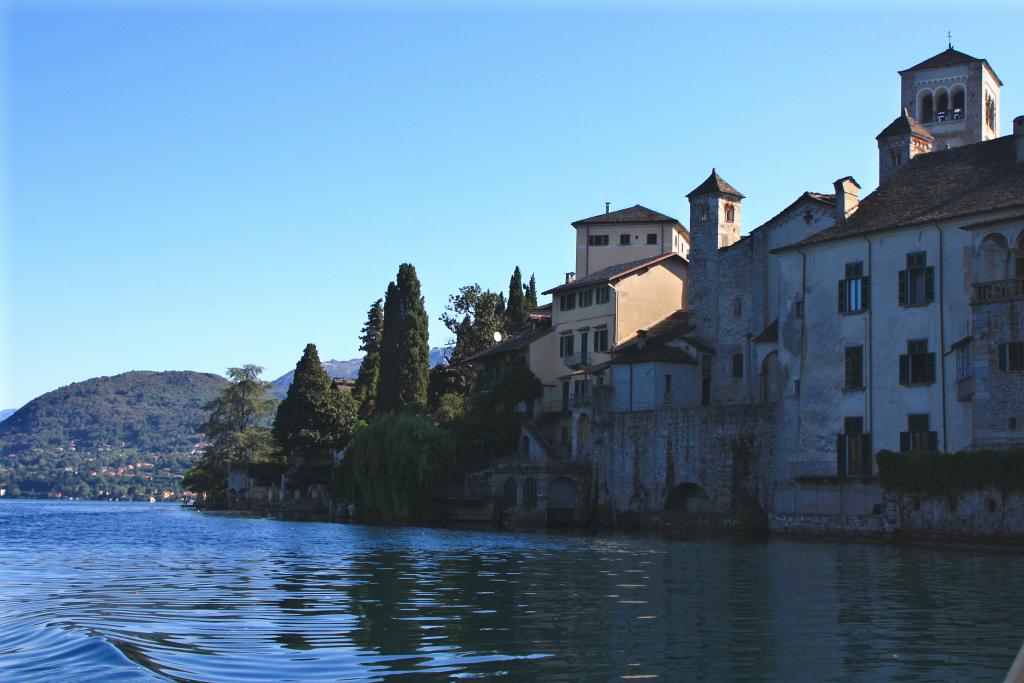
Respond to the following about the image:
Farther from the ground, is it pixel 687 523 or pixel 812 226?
pixel 812 226

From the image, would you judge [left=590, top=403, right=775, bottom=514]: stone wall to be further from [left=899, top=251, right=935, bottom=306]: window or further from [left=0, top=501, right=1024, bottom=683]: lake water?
[left=0, top=501, right=1024, bottom=683]: lake water

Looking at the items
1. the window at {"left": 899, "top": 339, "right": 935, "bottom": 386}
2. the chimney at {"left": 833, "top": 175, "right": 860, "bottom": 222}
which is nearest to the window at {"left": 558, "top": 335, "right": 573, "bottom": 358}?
the chimney at {"left": 833, "top": 175, "right": 860, "bottom": 222}

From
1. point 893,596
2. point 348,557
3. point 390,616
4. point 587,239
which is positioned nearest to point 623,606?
point 390,616

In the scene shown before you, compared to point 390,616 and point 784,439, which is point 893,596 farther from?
point 784,439

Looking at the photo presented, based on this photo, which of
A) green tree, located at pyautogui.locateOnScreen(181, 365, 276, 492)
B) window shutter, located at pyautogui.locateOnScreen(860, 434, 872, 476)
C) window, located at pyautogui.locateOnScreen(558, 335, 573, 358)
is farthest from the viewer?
green tree, located at pyautogui.locateOnScreen(181, 365, 276, 492)

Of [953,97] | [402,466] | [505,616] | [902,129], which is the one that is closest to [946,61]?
[953,97]

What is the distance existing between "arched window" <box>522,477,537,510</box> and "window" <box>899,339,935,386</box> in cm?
2335

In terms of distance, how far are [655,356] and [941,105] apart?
26963 mm

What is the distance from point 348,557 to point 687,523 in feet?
86.2

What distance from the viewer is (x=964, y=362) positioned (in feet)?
153

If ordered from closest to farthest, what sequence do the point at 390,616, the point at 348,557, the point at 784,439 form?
the point at 390,616 < the point at 348,557 < the point at 784,439

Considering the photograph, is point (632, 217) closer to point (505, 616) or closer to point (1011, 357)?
point (1011, 357)

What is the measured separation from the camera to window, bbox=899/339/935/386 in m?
49.6

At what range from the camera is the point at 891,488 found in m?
46.3
